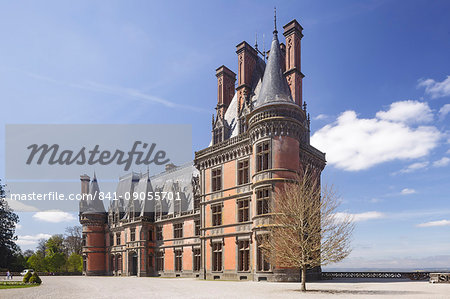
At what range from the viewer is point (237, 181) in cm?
3800

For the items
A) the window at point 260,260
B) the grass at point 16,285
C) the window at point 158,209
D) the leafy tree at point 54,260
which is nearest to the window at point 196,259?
the window at point 158,209

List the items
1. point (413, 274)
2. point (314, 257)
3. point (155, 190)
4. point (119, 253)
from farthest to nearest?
point (119, 253)
point (155, 190)
point (413, 274)
point (314, 257)

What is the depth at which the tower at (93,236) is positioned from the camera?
6674 centimetres

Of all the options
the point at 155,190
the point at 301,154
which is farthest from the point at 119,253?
the point at 301,154

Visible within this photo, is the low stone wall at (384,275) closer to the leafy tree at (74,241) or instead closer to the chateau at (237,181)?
the chateau at (237,181)

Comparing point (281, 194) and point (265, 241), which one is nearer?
point (265, 241)

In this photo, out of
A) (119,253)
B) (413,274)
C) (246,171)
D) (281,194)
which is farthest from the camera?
(119,253)

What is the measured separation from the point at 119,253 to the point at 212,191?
A: 29898 mm

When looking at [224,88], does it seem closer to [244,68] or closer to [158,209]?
[244,68]

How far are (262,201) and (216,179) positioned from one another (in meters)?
8.85

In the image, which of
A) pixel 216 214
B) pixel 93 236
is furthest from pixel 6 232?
pixel 216 214

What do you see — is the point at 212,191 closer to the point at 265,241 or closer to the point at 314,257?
the point at 265,241

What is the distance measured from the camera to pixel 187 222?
4862 cm

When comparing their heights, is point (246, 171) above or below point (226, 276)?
above
